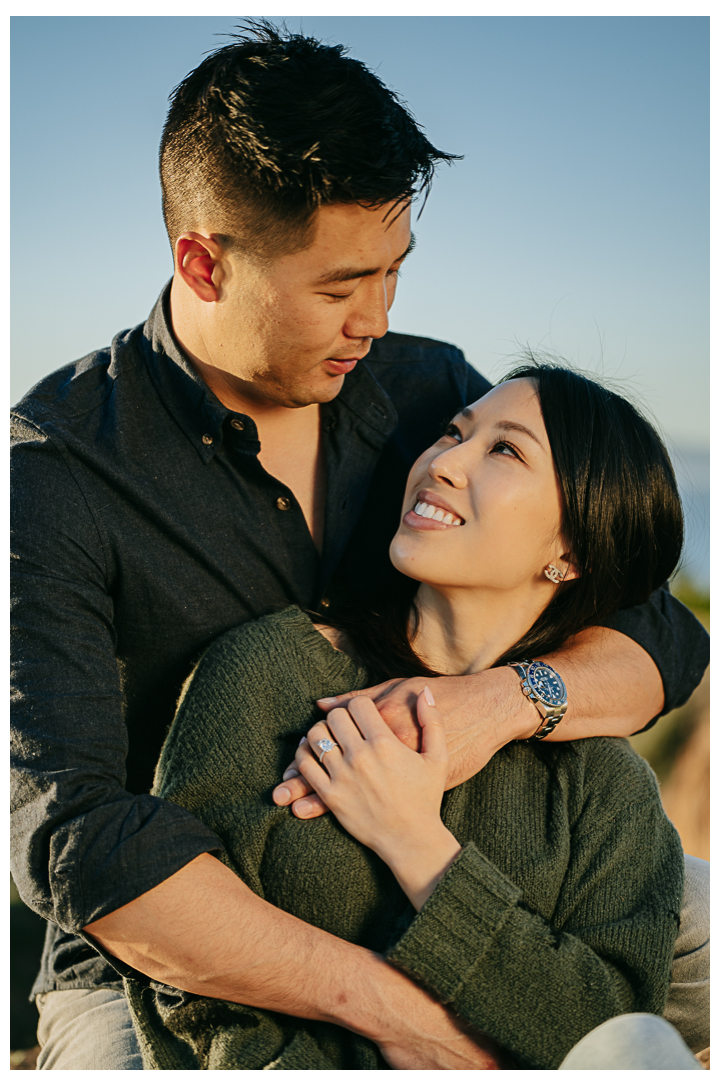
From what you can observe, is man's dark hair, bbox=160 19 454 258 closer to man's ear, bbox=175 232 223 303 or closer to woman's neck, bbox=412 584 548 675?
man's ear, bbox=175 232 223 303

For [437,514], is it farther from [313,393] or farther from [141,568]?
[141,568]

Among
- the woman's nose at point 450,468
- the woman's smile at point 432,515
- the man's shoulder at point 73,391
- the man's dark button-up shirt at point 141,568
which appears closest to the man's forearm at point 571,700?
the man's dark button-up shirt at point 141,568

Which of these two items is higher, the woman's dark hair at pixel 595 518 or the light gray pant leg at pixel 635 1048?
the woman's dark hair at pixel 595 518

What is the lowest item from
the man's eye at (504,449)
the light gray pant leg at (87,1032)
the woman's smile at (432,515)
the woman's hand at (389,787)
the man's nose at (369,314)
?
the light gray pant leg at (87,1032)

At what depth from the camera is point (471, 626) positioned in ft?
7.48

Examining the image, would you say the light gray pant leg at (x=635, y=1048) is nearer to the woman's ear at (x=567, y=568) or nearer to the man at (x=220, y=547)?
the man at (x=220, y=547)

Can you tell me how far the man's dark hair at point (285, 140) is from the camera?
198 centimetres

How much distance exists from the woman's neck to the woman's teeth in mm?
201

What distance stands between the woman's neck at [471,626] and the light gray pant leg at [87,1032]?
117 cm

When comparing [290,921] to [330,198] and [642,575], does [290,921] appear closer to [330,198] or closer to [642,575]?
[642,575]

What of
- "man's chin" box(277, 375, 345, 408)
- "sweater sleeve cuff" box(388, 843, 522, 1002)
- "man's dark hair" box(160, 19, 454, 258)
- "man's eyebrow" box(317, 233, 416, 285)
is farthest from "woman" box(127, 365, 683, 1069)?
"man's dark hair" box(160, 19, 454, 258)

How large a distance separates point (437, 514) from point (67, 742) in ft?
3.35

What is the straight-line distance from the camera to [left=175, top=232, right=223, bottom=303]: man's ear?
2201 mm
